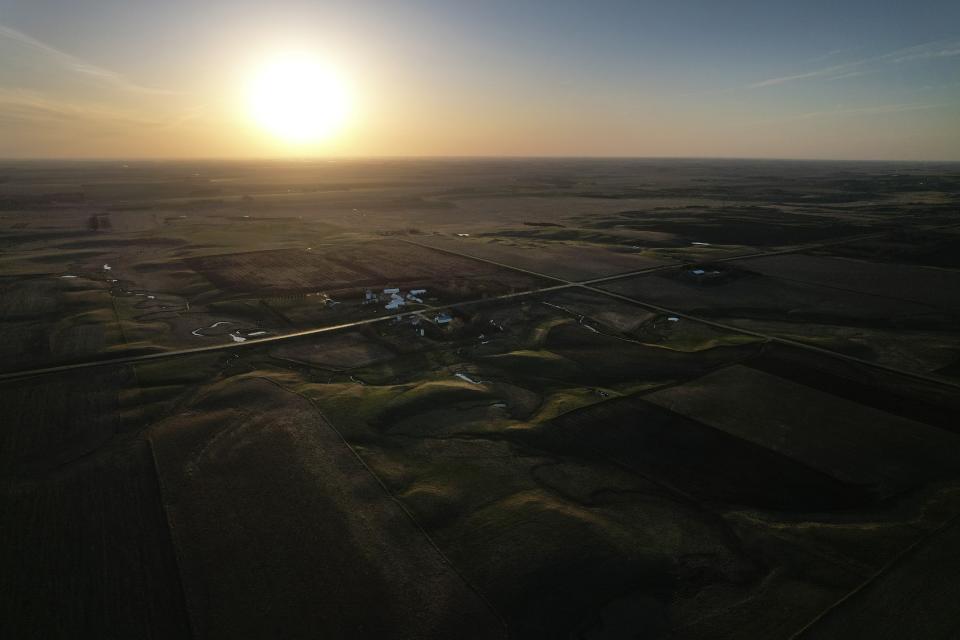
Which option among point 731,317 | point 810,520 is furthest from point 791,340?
point 810,520

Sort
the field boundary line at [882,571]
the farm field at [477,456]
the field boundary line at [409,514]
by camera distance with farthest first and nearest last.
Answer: the farm field at [477,456] → the field boundary line at [409,514] → the field boundary line at [882,571]

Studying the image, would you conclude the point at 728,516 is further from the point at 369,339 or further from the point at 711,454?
the point at 369,339

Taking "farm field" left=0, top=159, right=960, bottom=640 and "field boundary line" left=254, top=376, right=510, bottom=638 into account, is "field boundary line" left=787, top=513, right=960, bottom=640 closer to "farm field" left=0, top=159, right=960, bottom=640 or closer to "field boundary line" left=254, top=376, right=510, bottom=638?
"farm field" left=0, top=159, right=960, bottom=640

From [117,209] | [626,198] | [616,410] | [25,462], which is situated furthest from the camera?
[626,198]

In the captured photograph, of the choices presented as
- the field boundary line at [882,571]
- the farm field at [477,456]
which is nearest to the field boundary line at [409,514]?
the farm field at [477,456]

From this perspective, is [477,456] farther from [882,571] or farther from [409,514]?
[882,571]

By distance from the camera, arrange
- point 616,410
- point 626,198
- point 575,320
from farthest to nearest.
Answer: point 626,198
point 575,320
point 616,410

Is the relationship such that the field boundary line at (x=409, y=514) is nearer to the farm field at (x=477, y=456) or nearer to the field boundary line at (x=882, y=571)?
the farm field at (x=477, y=456)

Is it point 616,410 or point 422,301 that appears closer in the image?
point 616,410
